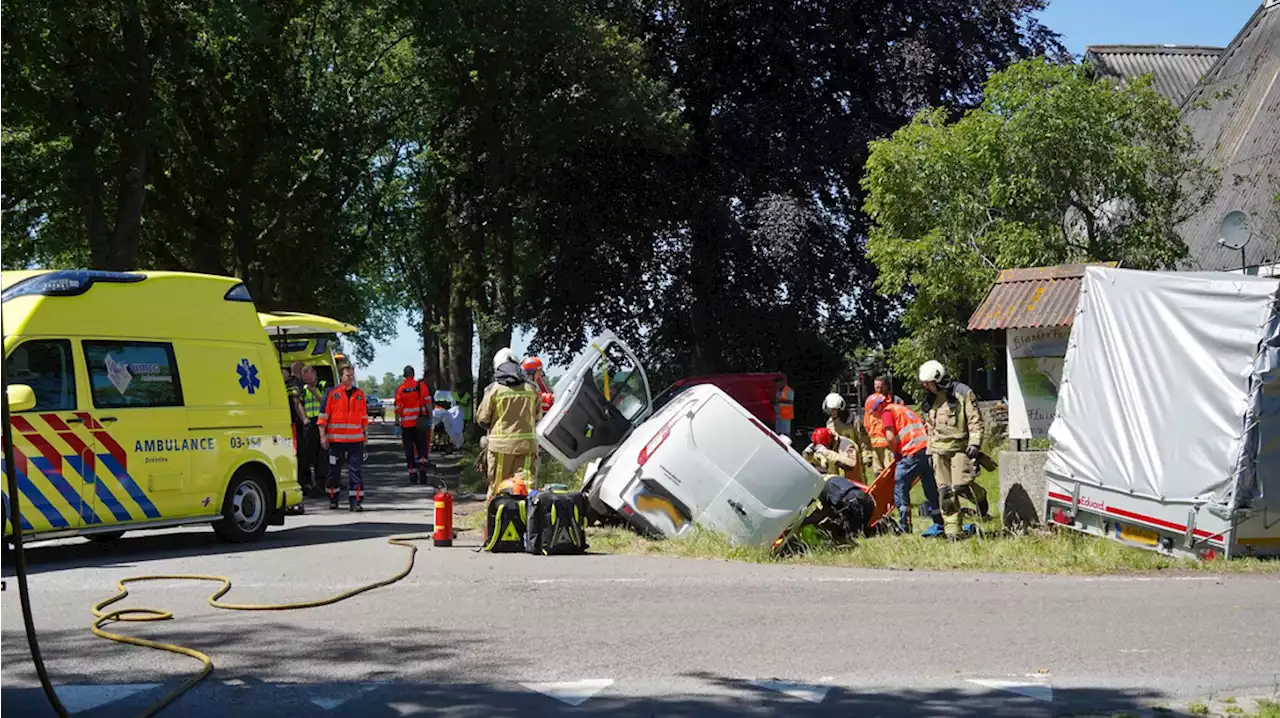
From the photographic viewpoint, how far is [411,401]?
2125 centimetres

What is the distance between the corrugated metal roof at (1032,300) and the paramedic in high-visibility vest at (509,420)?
16.5 ft

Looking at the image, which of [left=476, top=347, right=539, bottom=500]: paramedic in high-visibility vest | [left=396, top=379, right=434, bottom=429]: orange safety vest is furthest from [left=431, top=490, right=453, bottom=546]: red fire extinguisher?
[left=396, top=379, right=434, bottom=429]: orange safety vest

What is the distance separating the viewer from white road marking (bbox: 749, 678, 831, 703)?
22.1 ft

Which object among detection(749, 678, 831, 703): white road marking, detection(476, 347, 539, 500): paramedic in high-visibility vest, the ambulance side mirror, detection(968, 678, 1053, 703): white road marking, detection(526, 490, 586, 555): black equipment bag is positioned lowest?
detection(968, 678, 1053, 703): white road marking

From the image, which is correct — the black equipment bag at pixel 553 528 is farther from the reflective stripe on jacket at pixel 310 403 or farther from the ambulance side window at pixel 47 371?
the reflective stripe on jacket at pixel 310 403

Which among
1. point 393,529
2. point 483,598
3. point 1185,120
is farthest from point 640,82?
point 483,598

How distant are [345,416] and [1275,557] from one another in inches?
412

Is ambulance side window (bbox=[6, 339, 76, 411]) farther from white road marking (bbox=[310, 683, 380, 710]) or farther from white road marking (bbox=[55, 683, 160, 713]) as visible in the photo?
white road marking (bbox=[310, 683, 380, 710])

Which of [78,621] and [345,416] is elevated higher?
[345,416]

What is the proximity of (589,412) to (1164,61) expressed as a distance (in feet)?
79.1

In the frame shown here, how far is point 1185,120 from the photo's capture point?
91.8ft

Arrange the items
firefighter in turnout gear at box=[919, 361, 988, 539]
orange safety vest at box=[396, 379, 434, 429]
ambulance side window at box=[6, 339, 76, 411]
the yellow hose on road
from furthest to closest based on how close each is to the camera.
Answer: orange safety vest at box=[396, 379, 434, 429] < firefighter in turnout gear at box=[919, 361, 988, 539] < ambulance side window at box=[6, 339, 76, 411] < the yellow hose on road

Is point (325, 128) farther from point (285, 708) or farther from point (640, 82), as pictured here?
point (285, 708)

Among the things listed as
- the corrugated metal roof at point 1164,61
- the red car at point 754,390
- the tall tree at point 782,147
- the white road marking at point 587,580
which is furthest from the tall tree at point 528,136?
the white road marking at point 587,580
